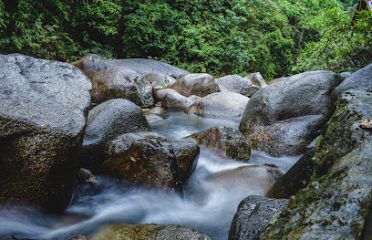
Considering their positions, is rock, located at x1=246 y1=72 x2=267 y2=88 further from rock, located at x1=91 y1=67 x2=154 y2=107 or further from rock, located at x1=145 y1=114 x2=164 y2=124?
rock, located at x1=145 y1=114 x2=164 y2=124

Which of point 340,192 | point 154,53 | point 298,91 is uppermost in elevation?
point 340,192

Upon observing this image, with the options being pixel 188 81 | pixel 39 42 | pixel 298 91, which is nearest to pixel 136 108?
pixel 298 91

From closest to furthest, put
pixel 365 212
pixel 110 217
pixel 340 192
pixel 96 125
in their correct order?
pixel 365 212, pixel 340 192, pixel 110 217, pixel 96 125

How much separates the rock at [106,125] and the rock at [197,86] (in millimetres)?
5179

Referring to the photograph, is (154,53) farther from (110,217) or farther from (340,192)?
(340,192)

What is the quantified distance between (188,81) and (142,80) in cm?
169

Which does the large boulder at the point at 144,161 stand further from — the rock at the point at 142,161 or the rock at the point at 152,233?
the rock at the point at 152,233

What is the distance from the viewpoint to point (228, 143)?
6082 mm

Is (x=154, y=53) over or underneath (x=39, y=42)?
underneath

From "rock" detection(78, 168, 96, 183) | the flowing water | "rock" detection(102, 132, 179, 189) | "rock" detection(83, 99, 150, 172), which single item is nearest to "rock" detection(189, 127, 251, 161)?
the flowing water

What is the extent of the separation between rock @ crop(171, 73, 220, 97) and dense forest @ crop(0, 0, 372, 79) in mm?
3173

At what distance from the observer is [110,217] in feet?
14.3

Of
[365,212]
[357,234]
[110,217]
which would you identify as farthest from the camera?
[110,217]

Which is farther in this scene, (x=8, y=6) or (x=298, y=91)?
(x=8, y=6)
